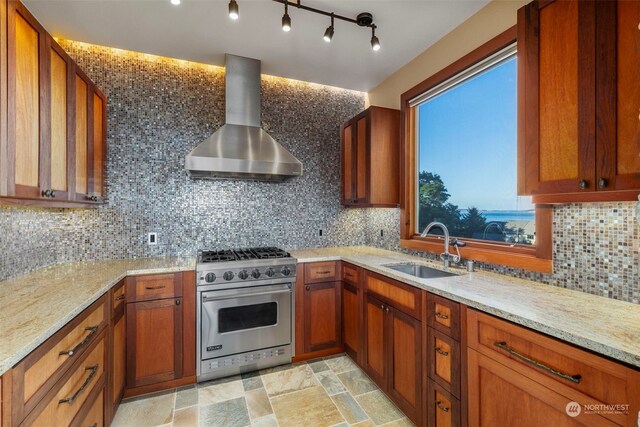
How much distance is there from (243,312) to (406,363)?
1331mm

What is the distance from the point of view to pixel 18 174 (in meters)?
1.35

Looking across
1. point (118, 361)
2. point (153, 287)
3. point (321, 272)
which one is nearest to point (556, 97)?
point (321, 272)

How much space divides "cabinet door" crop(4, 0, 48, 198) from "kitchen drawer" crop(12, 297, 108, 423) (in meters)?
0.68

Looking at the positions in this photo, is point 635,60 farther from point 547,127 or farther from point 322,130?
point 322,130

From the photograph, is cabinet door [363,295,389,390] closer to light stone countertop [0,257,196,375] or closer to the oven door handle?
the oven door handle

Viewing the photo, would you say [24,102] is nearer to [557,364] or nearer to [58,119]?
[58,119]

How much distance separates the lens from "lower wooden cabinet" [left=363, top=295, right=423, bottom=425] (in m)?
1.79

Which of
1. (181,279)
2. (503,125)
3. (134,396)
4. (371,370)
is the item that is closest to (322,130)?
(503,125)

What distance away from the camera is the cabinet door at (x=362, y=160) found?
2.87 meters

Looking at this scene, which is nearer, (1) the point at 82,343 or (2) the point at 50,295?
(1) the point at 82,343

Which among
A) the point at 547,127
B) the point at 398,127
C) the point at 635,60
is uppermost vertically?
the point at 398,127

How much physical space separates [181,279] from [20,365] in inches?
50.9

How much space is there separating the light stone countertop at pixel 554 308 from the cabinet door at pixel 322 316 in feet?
2.81

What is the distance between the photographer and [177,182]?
2777 mm
